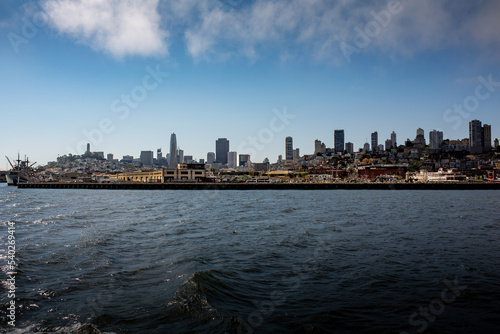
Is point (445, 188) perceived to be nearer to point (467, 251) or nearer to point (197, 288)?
point (467, 251)

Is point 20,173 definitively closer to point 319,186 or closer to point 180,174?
point 180,174

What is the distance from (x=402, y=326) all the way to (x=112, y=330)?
661 centimetres

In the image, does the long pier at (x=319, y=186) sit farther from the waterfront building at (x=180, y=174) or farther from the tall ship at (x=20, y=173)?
the tall ship at (x=20, y=173)

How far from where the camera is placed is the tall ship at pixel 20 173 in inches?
5752

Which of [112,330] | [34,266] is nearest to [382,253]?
[112,330]

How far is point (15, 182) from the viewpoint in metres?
151

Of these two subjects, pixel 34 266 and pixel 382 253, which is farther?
pixel 382 253

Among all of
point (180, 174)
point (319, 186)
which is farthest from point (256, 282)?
point (180, 174)

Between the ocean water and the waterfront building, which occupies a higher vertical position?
the waterfront building

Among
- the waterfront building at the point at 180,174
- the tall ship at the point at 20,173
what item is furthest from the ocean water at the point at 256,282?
the tall ship at the point at 20,173

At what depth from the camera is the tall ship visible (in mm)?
146113

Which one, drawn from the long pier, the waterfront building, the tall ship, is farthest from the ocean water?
the tall ship

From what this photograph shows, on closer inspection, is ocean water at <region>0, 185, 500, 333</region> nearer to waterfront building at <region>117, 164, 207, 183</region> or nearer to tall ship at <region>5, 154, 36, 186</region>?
waterfront building at <region>117, 164, 207, 183</region>

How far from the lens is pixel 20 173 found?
146m
